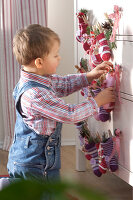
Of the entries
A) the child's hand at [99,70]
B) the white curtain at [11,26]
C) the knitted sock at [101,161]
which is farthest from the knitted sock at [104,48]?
the white curtain at [11,26]

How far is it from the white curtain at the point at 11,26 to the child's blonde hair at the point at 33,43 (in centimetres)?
97

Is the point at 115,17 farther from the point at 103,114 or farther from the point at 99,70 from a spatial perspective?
the point at 103,114

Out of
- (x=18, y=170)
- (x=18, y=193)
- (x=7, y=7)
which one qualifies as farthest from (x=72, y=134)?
(x=18, y=193)

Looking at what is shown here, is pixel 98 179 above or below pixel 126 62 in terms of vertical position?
below

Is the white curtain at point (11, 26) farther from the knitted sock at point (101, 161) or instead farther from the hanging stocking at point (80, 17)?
the knitted sock at point (101, 161)

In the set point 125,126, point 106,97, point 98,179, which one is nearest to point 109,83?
point 106,97

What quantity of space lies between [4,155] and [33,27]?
1178mm

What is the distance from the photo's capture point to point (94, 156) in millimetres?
1462

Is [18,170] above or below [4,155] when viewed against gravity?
above

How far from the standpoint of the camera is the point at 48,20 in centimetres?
229

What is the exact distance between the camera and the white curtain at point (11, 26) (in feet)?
7.22

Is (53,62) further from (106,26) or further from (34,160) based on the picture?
(34,160)

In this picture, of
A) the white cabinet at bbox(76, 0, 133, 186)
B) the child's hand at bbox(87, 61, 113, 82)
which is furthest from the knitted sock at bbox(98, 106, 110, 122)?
the child's hand at bbox(87, 61, 113, 82)

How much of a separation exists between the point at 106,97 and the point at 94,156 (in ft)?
1.17
